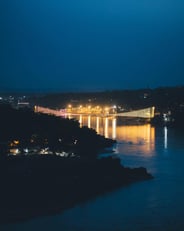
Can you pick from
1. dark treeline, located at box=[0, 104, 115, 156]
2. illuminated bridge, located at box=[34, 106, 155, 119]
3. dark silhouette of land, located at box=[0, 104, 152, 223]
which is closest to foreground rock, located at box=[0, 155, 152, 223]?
dark silhouette of land, located at box=[0, 104, 152, 223]

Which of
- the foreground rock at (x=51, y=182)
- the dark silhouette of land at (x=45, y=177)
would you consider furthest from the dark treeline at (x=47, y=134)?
the foreground rock at (x=51, y=182)

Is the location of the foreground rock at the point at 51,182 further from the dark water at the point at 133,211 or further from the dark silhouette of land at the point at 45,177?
the dark water at the point at 133,211

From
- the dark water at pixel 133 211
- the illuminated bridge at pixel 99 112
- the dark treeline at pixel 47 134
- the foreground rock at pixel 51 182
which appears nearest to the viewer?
the dark water at pixel 133 211

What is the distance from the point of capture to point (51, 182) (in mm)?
5004

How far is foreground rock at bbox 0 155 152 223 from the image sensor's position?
4516 millimetres

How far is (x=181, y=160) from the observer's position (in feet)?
25.0

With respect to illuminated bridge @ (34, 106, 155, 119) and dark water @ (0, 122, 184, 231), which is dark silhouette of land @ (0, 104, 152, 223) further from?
illuminated bridge @ (34, 106, 155, 119)

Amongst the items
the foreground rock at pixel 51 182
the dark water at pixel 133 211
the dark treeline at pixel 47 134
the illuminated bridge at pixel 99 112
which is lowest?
the dark water at pixel 133 211

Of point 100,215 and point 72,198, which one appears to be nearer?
point 100,215

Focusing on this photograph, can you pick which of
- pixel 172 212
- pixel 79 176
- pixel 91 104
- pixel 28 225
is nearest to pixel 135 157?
pixel 79 176

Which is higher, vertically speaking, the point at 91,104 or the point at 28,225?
the point at 91,104

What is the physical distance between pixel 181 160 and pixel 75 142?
156cm

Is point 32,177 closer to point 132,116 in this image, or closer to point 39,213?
point 39,213

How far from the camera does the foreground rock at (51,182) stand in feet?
14.8
